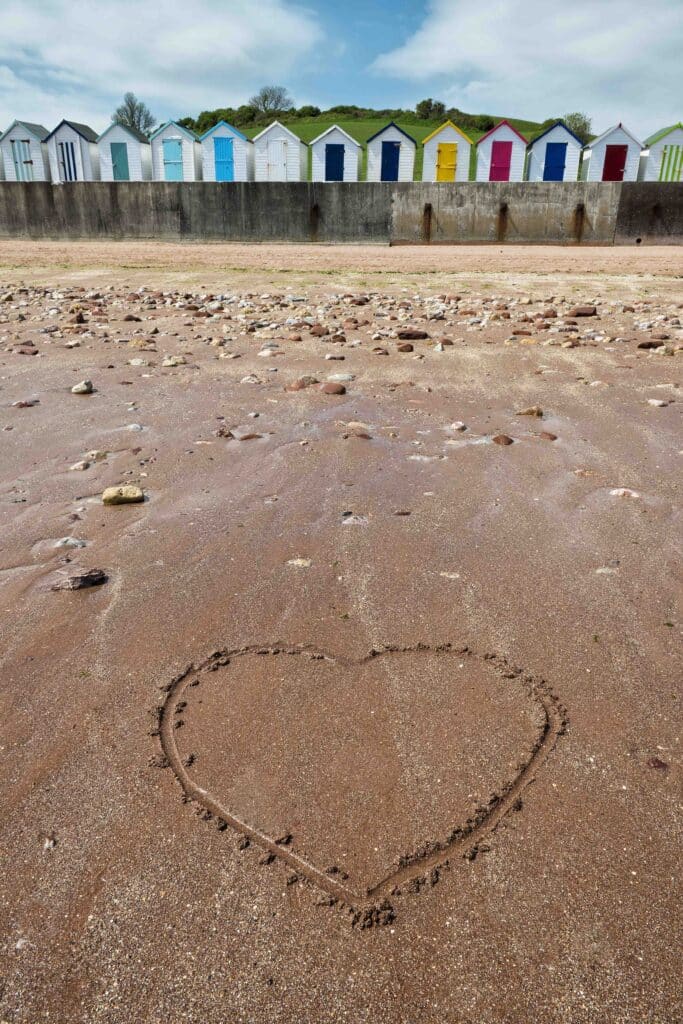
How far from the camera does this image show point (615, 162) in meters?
31.1

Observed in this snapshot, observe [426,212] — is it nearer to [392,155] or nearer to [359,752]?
[392,155]

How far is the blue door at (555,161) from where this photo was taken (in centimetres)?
3071

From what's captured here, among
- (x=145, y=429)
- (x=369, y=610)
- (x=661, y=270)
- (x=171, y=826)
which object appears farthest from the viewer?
(x=661, y=270)

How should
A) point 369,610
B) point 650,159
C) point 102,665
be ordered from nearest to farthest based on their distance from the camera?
point 102,665
point 369,610
point 650,159

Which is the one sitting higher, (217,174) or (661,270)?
(217,174)

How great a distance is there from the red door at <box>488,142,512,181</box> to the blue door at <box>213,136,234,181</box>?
35.8 feet

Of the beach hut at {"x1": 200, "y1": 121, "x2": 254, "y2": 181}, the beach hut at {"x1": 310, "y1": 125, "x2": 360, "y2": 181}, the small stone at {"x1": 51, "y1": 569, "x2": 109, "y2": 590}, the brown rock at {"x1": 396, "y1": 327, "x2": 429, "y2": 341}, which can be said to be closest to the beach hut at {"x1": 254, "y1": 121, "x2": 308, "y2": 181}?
the beach hut at {"x1": 200, "y1": 121, "x2": 254, "y2": 181}

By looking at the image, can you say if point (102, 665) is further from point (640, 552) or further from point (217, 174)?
point (217, 174)

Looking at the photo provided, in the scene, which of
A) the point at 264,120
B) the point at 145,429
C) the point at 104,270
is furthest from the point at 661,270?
the point at 264,120

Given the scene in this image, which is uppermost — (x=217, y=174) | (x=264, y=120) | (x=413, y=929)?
(x=264, y=120)

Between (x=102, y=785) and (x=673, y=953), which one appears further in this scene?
(x=102, y=785)

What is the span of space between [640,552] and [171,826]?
214cm

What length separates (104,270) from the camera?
44.5 feet

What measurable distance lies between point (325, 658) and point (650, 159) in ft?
115
